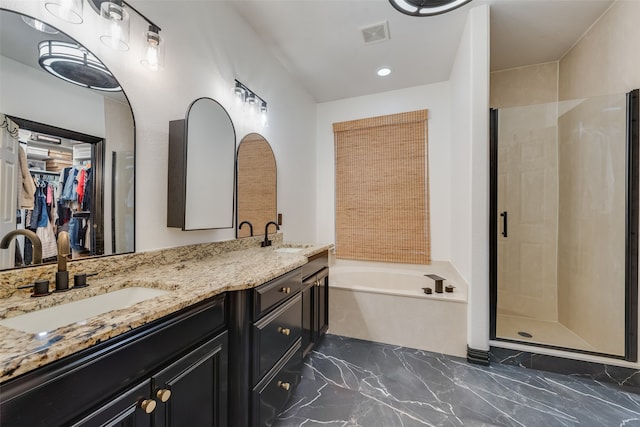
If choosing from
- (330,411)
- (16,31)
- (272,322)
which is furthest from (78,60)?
(330,411)

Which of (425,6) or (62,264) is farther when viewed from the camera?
(425,6)

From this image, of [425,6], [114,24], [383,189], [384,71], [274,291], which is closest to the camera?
[114,24]

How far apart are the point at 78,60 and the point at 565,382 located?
10.8 ft

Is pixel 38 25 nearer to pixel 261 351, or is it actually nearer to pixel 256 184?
pixel 256 184

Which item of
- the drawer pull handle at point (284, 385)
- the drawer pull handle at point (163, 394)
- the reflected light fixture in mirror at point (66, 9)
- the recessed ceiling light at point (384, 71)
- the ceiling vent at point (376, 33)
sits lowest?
the drawer pull handle at point (284, 385)

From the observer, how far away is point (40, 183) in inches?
37.0

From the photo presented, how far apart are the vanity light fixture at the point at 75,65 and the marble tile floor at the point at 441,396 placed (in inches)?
75.0

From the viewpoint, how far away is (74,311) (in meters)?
0.89

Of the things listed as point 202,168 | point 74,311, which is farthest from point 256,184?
point 74,311

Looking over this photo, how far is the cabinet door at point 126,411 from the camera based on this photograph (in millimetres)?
626

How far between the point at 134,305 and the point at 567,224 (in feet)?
10.7

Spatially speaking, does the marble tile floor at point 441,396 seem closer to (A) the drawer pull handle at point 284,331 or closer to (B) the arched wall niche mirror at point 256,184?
(A) the drawer pull handle at point 284,331

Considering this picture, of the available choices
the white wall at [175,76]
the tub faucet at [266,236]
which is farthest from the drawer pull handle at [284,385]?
the tub faucet at [266,236]

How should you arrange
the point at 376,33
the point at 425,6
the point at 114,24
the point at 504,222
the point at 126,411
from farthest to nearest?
the point at 504,222 < the point at 376,33 < the point at 425,6 < the point at 114,24 < the point at 126,411
